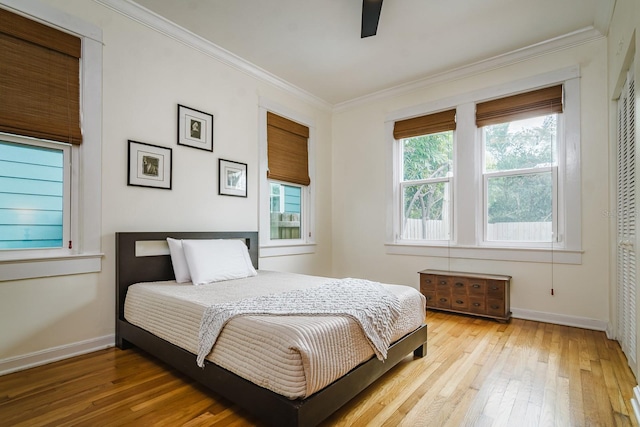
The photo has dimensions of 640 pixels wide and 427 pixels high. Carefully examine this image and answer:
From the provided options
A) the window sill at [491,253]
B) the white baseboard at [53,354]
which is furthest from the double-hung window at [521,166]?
the white baseboard at [53,354]

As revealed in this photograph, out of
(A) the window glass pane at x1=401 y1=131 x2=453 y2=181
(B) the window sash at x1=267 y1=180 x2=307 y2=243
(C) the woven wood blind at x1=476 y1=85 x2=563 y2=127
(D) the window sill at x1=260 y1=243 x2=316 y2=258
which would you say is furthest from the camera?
(B) the window sash at x1=267 y1=180 x2=307 y2=243

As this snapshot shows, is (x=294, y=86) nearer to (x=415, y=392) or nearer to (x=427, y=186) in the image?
(x=427, y=186)

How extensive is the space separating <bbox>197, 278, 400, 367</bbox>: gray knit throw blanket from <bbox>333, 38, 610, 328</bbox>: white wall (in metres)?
2.10

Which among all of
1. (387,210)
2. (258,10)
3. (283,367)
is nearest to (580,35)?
(387,210)

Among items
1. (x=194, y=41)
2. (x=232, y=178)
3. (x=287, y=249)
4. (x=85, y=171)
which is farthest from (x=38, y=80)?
(x=287, y=249)

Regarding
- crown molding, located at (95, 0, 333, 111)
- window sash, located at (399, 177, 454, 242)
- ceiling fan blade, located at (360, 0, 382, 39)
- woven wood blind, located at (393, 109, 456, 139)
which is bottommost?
window sash, located at (399, 177, 454, 242)

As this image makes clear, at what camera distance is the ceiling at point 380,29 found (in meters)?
2.79

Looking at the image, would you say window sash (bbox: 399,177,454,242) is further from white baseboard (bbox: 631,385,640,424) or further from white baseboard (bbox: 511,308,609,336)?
white baseboard (bbox: 631,385,640,424)

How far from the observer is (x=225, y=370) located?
172 centimetres

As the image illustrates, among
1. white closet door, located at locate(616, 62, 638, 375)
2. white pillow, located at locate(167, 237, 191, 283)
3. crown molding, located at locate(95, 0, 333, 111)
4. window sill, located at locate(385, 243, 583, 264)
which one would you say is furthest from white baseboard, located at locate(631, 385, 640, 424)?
crown molding, located at locate(95, 0, 333, 111)

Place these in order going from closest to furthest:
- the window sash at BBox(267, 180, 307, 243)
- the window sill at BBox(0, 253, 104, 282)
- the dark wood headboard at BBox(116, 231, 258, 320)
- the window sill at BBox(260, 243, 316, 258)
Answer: the window sill at BBox(0, 253, 104, 282), the dark wood headboard at BBox(116, 231, 258, 320), the window sill at BBox(260, 243, 316, 258), the window sash at BBox(267, 180, 307, 243)

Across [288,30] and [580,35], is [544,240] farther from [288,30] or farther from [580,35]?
[288,30]

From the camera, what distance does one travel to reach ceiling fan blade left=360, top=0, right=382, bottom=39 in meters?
2.35

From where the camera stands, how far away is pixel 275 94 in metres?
4.22
